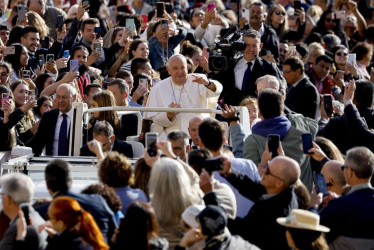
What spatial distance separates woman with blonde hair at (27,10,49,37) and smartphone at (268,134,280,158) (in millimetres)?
8344

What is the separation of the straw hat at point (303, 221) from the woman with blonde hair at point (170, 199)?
2.32ft

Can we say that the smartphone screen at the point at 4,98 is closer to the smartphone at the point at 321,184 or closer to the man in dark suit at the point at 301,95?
the man in dark suit at the point at 301,95

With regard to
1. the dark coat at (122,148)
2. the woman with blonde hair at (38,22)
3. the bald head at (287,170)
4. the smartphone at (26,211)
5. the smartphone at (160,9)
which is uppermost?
the smartphone at (160,9)

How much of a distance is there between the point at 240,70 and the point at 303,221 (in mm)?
6463

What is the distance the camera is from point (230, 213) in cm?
938

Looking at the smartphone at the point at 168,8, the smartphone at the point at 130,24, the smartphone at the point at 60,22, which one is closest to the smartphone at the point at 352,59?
the smartphone at the point at 168,8

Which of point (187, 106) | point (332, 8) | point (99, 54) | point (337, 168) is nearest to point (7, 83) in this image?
point (99, 54)

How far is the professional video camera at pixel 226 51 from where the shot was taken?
45.7 feet

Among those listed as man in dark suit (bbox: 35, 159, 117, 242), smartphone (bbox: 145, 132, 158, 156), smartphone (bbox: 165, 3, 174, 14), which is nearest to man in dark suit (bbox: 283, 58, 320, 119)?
smartphone (bbox: 165, 3, 174, 14)

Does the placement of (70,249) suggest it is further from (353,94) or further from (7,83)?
(7,83)

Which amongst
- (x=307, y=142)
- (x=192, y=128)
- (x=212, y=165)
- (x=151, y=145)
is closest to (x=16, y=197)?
(x=151, y=145)

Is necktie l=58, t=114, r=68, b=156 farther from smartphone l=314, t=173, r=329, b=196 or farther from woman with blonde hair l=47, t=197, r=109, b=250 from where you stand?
woman with blonde hair l=47, t=197, r=109, b=250

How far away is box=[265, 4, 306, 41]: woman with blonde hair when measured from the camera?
19.8m

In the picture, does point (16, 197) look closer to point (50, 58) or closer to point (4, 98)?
point (4, 98)
